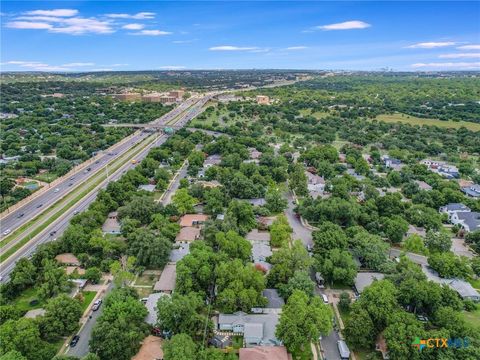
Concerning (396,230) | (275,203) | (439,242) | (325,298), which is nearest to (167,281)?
(325,298)

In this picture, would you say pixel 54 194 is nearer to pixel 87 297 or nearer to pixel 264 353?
pixel 87 297

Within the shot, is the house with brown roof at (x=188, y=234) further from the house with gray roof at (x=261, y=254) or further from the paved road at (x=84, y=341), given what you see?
the paved road at (x=84, y=341)

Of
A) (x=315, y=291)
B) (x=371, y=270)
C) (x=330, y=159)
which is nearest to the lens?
(x=315, y=291)

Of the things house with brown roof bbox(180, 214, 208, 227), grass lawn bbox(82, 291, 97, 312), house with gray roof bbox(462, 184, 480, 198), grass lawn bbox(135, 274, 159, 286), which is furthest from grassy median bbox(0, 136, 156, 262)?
Answer: house with gray roof bbox(462, 184, 480, 198)

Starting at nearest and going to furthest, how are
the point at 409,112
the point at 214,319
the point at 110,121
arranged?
the point at 214,319
the point at 110,121
the point at 409,112

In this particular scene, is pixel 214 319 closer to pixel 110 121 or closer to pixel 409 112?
pixel 110 121

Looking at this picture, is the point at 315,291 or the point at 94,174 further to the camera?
the point at 94,174

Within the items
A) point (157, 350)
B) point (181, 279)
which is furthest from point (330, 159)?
point (157, 350)
